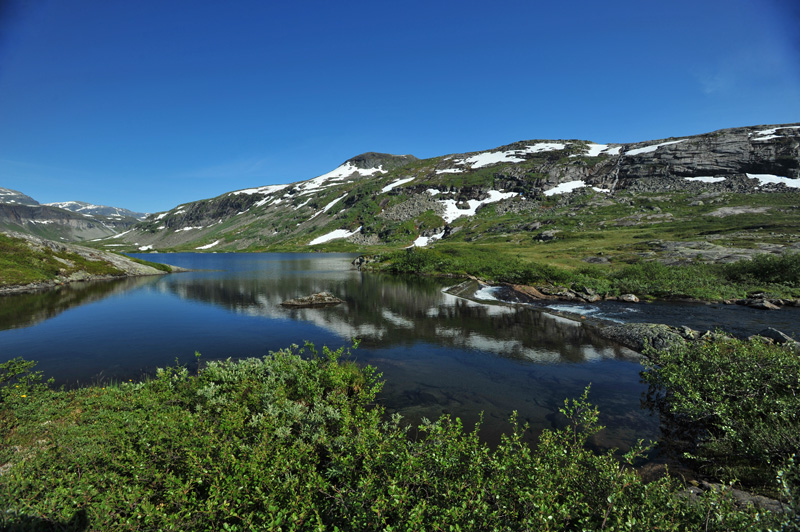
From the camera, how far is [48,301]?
47719mm

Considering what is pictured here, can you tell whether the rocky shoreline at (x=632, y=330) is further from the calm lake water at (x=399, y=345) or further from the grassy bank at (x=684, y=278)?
the grassy bank at (x=684, y=278)

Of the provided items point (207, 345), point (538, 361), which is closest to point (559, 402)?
point (538, 361)

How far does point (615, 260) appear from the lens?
7925 cm

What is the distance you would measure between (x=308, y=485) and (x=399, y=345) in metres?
23.8

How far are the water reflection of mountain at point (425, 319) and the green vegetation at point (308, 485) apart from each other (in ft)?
66.9

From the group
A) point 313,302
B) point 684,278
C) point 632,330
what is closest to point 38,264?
point 313,302

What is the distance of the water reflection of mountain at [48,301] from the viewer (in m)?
37.2

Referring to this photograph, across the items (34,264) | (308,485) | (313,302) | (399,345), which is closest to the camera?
(308,485)

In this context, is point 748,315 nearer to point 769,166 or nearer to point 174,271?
point 174,271

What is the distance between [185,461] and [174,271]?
117479 mm

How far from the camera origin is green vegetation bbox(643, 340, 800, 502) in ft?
33.3

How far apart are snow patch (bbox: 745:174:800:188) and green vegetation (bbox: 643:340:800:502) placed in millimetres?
254304

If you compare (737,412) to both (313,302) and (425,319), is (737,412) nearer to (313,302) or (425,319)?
(425,319)

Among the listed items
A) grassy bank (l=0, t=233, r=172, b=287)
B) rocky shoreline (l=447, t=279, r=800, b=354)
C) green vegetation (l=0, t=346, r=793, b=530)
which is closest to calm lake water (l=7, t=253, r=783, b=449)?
rocky shoreline (l=447, t=279, r=800, b=354)
